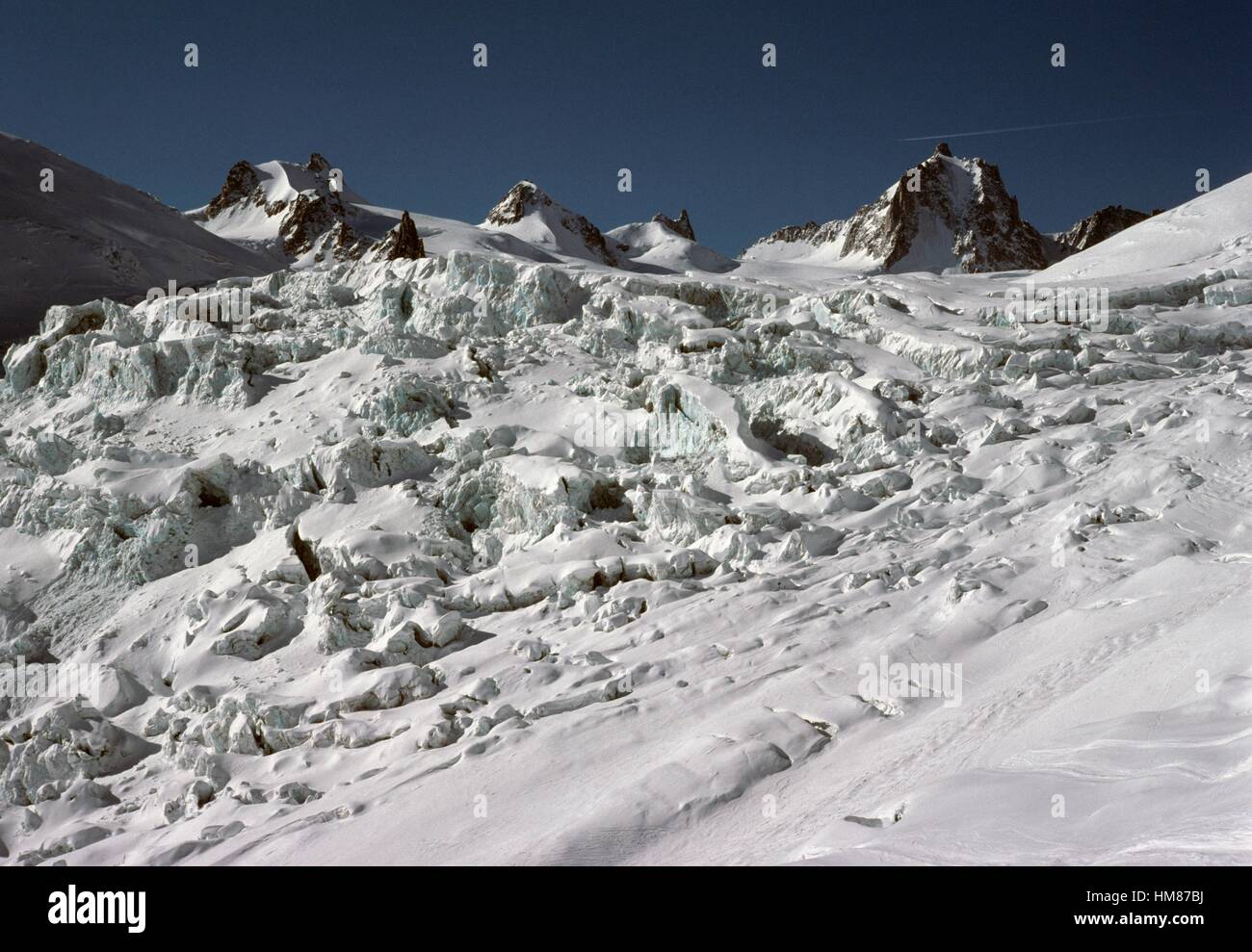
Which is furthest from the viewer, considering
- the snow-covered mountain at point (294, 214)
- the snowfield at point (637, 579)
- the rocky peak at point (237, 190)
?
A: the rocky peak at point (237, 190)

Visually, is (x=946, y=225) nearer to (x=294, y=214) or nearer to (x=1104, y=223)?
(x=1104, y=223)

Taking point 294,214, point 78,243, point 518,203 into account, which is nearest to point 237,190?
point 294,214

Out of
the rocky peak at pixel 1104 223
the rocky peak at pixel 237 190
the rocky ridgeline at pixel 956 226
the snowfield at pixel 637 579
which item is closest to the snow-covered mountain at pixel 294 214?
the rocky peak at pixel 237 190

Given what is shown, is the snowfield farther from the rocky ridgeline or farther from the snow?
the rocky ridgeline

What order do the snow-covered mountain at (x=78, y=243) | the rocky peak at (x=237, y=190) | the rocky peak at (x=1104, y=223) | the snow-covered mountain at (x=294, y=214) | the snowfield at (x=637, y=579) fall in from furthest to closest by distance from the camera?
the rocky peak at (x=1104, y=223), the rocky peak at (x=237, y=190), the snow-covered mountain at (x=294, y=214), the snow-covered mountain at (x=78, y=243), the snowfield at (x=637, y=579)

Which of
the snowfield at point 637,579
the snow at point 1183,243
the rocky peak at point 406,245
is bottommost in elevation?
the snowfield at point 637,579

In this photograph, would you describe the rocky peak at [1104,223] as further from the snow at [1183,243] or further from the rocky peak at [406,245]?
the rocky peak at [406,245]

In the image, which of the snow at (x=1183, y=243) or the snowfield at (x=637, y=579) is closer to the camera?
the snowfield at (x=637, y=579)
